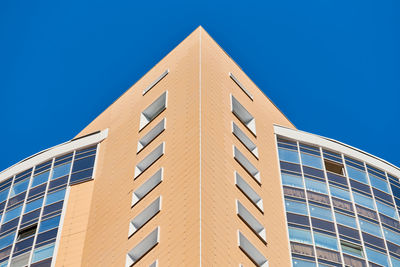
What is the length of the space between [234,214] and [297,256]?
5529mm

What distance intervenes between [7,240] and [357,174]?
78.9ft

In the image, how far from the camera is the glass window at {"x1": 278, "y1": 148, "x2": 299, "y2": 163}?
5678cm

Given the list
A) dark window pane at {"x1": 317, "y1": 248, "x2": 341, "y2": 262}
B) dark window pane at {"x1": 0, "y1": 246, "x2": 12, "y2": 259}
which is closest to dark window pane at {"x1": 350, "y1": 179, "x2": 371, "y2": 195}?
dark window pane at {"x1": 317, "y1": 248, "x2": 341, "y2": 262}

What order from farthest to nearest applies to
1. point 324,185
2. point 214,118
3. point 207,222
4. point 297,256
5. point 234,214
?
1. point 324,185
2. point 214,118
3. point 297,256
4. point 234,214
5. point 207,222

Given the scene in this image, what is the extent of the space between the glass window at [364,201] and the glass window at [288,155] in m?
4.60

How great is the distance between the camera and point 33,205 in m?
56.0

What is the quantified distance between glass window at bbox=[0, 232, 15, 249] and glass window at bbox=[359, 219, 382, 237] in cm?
2248

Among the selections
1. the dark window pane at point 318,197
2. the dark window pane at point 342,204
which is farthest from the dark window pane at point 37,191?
the dark window pane at point 342,204

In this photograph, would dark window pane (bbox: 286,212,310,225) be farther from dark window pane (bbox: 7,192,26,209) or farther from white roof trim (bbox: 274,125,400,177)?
dark window pane (bbox: 7,192,26,209)

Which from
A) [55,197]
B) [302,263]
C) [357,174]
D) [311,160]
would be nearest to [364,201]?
[357,174]

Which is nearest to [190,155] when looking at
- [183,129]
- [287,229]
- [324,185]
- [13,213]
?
[183,129]

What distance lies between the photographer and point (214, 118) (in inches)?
2036

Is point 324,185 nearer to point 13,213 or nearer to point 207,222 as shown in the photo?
point 207,222

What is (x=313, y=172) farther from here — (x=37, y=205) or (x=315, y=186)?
(x=37, y=205)
